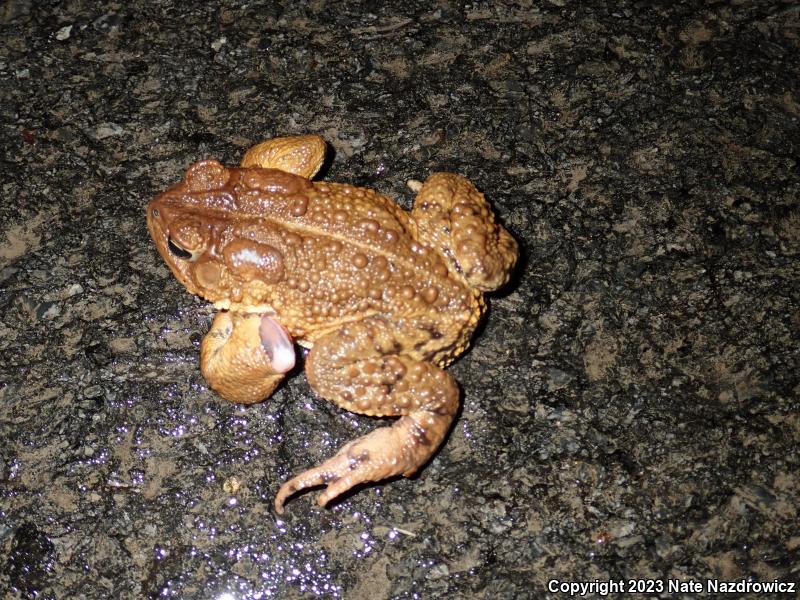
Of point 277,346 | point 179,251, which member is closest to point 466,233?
point 277,346

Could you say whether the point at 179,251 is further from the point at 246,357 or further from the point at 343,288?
the point at 343,288

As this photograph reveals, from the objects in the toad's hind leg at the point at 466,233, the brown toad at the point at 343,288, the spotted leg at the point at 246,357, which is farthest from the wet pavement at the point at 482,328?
the toad's hind leg at the point at 466,233

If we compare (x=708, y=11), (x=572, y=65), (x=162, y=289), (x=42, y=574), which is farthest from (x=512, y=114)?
(x=42, y=574)

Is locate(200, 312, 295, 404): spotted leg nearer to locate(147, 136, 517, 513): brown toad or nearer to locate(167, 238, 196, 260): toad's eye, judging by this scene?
locate(147, 136, 517, 513): brown toad

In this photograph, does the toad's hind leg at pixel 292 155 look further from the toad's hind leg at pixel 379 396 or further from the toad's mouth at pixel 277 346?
the toad's hind leg at pixel 379 396

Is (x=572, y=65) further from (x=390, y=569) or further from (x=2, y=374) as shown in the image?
(x=2, y=374)

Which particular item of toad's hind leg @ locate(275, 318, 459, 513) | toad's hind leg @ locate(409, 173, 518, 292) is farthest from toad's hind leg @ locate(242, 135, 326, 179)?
toad's hind leg @ locate(275, 318, 459, 513)
